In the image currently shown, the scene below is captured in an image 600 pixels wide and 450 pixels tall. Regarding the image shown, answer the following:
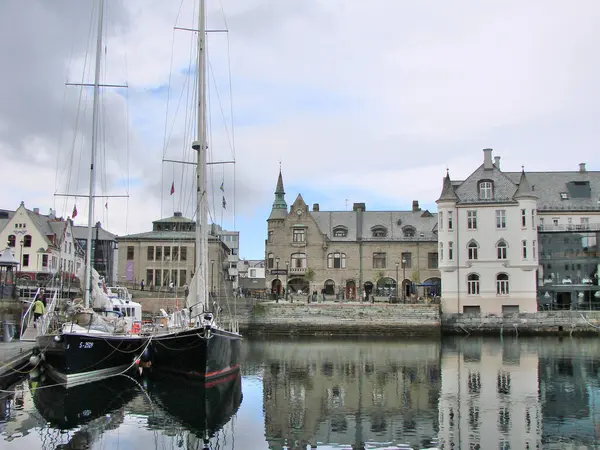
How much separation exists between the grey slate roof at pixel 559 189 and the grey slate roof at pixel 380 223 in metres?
11.8

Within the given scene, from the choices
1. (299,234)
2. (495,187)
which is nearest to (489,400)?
(495,187)

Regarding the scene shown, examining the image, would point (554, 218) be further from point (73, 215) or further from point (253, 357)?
point (73, 215)

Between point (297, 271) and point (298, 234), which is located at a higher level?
point (298, 234)

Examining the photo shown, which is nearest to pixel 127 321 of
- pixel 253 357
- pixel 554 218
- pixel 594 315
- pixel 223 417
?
pixel 253 357

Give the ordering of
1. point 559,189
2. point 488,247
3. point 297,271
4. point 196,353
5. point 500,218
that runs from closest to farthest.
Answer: point 196,353, point 488,247, point 500,218, point 559,189, point 297,271

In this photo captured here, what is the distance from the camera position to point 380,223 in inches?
3095

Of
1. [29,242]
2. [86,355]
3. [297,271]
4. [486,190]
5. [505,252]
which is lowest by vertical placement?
[86,355]

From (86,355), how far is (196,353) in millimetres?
5109

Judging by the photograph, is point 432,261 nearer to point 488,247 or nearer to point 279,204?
point 488,247

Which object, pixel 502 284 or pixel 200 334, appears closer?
pixel 200 334

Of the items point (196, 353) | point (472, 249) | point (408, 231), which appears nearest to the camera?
point (196, 353)

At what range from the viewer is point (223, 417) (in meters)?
23.1

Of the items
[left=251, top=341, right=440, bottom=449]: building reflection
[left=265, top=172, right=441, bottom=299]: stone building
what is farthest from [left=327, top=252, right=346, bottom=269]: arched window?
[left=251, top=341, right=440, bottom=449]: building reflection

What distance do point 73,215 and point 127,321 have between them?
6828 mm
